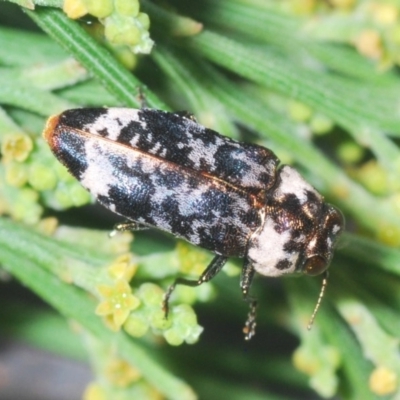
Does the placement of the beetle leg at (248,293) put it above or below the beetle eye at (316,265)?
below

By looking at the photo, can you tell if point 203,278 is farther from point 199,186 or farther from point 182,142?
point 182,142

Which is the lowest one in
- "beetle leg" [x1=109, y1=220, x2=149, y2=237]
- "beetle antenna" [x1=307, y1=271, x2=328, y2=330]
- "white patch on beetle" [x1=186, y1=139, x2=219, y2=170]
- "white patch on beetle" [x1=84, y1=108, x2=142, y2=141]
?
"beetle antenna" [x1=307, y1=271, x2=328, y2=330]

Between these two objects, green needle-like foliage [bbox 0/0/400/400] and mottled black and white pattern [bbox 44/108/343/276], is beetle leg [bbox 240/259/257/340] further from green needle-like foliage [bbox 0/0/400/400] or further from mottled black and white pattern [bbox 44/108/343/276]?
green needle-like foliage [bbox 0/0/400/400]

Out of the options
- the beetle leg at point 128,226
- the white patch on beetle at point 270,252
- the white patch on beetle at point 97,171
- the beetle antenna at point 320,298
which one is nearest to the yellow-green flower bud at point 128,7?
the white patch on beetle at point 97,171

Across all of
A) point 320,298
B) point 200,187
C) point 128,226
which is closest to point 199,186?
Result: point 200,187

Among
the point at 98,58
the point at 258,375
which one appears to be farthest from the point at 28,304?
the point at 98,58

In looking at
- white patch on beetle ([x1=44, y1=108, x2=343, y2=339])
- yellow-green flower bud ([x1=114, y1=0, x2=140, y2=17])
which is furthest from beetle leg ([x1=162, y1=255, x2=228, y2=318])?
yellow-green flower bud ([x1=114, y1=0, x2=140, y2=17])

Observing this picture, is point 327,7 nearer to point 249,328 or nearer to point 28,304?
point 249,328

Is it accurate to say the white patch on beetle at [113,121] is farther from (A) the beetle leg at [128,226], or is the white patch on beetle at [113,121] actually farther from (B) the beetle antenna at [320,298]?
(B) the beetle antenna at [320,298]

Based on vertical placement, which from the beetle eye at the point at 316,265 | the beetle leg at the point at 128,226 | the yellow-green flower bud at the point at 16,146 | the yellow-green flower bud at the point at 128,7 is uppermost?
the yellow-green flower bud at the point at 128,7
